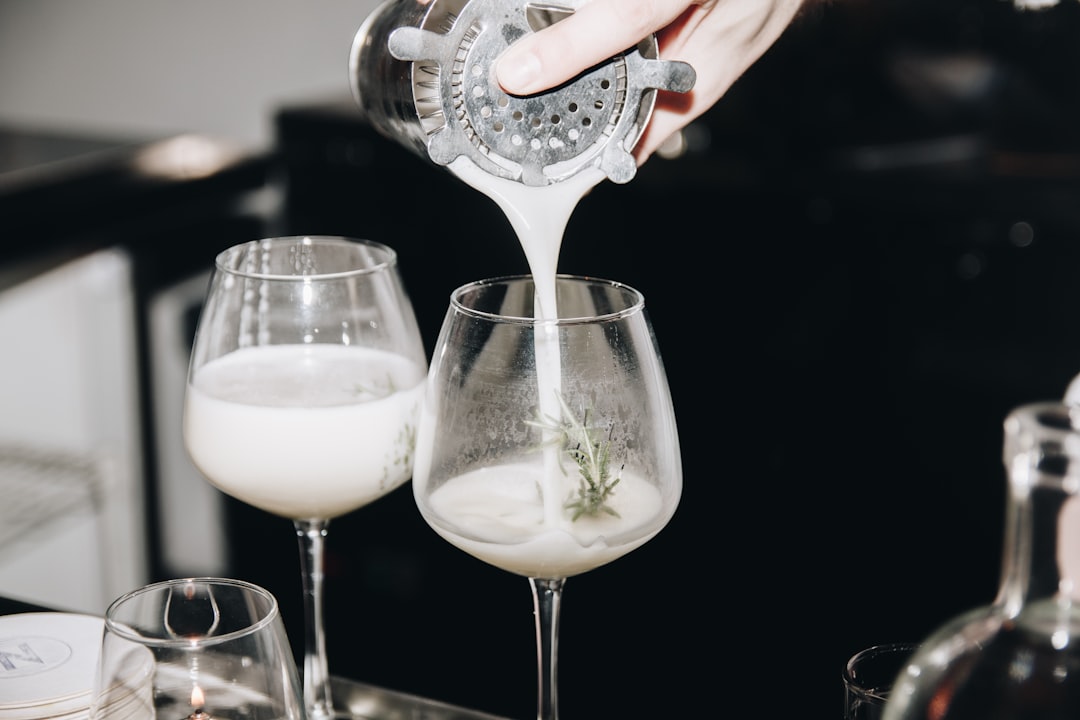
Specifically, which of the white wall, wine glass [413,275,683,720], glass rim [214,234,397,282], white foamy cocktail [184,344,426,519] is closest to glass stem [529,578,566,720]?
wine glass [413,275,683,720]

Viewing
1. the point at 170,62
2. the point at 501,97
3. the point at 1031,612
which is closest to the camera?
the point at 1031,612

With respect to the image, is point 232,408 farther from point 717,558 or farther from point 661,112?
point 717,558

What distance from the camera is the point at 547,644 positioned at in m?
0.76

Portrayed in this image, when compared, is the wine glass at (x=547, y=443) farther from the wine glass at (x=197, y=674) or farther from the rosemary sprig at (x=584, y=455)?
the wine glass at (x=197, y=674)

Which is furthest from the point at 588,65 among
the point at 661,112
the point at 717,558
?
the point at 717,558

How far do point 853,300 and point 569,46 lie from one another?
1.55 metres

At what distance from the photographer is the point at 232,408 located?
89 centimetres

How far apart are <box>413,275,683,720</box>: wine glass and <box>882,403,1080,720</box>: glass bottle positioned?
0.29 m

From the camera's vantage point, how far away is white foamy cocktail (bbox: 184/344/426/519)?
0.88 m

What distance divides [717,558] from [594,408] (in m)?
1.49

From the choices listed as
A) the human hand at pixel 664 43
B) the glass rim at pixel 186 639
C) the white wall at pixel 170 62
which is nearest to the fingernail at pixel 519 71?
the human hand at pixel 664 43

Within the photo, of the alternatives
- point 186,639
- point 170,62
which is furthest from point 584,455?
point 170,62

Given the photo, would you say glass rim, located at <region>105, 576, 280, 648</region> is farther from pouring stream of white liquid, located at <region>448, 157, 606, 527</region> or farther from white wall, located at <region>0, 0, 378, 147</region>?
white wall, located at <region>0, 0, 378, 147</region>

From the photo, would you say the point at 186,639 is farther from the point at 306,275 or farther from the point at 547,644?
the point at 306,275
